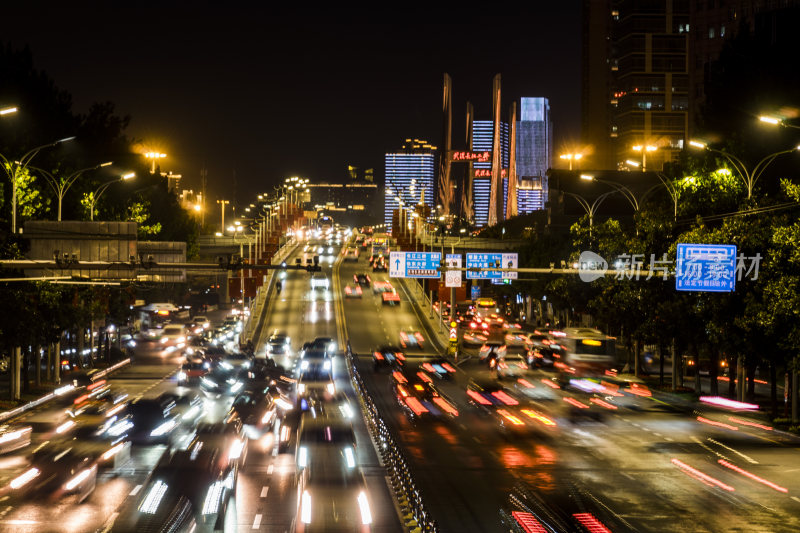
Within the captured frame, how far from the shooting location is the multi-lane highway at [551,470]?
2142 cm

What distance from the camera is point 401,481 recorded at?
2283cm

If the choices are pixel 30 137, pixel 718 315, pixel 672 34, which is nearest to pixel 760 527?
pixel 718 315

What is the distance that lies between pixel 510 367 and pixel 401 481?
35.1 metres

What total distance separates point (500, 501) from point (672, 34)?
16571 centimetres

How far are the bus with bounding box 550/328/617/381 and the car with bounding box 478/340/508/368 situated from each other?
205 inches

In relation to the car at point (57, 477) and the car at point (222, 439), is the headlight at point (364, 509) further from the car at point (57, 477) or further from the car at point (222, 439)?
the car at point (57, 477)

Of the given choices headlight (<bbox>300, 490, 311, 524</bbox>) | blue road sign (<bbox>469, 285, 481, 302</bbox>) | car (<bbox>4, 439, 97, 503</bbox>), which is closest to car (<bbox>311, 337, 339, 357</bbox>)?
car (<bbox>4, 439, 97, 503</bbox>)

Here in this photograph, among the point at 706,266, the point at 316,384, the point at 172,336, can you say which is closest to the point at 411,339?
the point at 172,336

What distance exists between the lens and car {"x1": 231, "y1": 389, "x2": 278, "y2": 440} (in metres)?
29.0

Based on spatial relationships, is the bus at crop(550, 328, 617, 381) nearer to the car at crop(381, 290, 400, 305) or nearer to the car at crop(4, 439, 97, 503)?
the car at crop(4, 439, 97, 503)

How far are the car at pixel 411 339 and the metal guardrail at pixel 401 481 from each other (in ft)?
131

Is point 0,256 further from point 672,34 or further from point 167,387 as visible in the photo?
point 672,34

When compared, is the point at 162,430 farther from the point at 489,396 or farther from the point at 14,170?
the point at 489,396

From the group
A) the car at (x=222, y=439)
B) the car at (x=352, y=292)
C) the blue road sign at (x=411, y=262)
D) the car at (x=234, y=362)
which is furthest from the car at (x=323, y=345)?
the car at (x=352, y=292)
